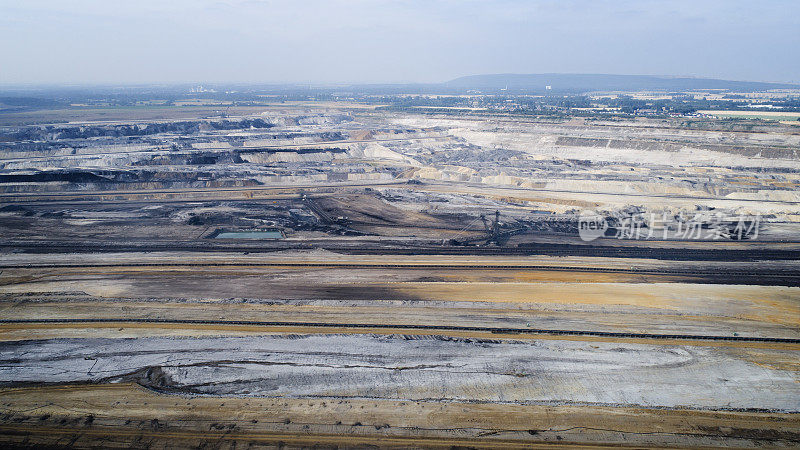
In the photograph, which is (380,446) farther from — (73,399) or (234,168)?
(234,168)

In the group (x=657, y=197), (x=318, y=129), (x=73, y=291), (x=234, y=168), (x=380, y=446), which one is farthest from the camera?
(x=318, y=129)

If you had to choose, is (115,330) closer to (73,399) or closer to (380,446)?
(73,399)

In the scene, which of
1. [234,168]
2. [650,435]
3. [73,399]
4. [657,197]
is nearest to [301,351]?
[73,399]

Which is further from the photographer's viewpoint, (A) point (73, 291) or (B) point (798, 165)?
(B) point (798, 165)

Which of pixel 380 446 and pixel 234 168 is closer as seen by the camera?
pixel 380 446

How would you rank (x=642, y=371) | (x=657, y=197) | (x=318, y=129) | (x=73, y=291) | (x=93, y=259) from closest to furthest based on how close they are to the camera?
(x=642, y=371), (x=73, y=291), (x=93, y=259), (x=657, y=197), (x=318, y=129)

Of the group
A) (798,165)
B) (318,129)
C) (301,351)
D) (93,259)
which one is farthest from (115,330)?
(318,129)
